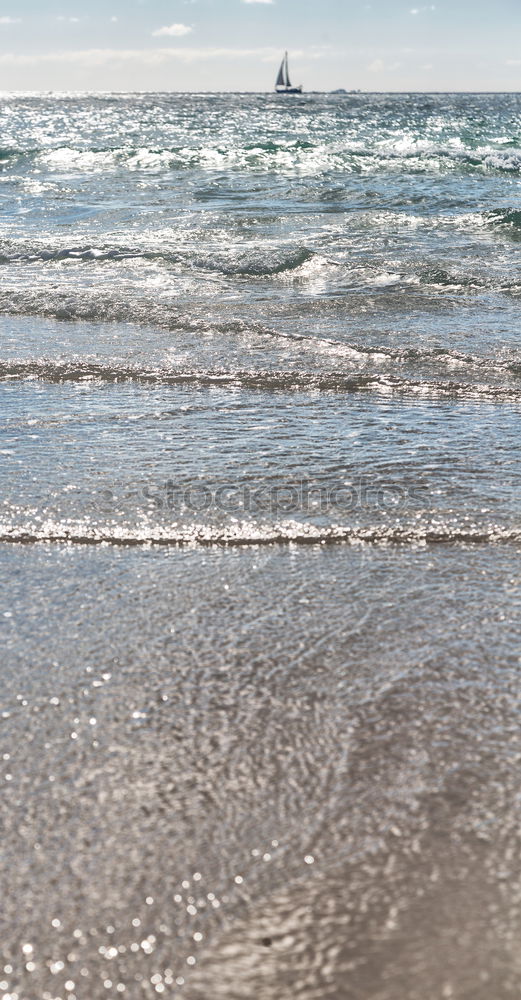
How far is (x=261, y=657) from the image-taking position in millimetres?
1964

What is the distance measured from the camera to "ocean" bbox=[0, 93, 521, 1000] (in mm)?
1289

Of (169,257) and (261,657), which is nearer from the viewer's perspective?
(261,657)

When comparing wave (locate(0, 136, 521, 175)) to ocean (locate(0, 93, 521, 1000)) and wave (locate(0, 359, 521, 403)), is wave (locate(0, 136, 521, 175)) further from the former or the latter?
ocean (locate(0, 93, 521, 1000))

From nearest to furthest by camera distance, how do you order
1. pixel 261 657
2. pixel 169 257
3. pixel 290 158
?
1. pixel 261 657
2. pixel 169 257
3. pixel 290 158

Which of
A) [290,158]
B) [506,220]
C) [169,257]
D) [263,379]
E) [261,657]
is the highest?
[290,158]

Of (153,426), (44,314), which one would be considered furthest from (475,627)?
(44,314)

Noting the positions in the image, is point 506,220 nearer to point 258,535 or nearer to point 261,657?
point 258,535

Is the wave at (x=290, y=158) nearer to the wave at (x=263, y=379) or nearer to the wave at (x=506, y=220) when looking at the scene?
the wave at (x=506, y=220)

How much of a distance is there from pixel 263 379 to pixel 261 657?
2446mm

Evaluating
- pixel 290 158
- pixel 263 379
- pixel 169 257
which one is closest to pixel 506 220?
pixel 169 257

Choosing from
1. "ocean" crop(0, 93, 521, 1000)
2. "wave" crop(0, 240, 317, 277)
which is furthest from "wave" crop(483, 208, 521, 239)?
"ocean" crop(0, 93, 521, 1000)

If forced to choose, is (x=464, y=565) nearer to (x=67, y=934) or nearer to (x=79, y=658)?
(x=79, y=658)

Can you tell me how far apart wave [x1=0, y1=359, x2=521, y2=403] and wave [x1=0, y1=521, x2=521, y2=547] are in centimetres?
147

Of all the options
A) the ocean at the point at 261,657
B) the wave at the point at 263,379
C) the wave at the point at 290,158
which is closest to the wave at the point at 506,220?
the ocean at the point at 261,657
